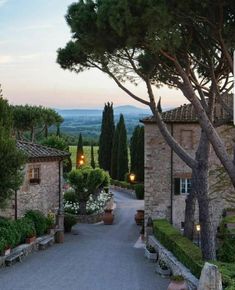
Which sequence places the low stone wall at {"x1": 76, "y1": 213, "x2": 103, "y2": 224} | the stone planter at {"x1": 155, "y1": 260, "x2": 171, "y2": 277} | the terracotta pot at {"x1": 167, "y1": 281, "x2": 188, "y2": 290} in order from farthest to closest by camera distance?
the low stone wall at {"x1": 76, "y1": 213, "x2": 103, "y2": 224} < the stone planter at {"x1": 155, "y1": 260, "x2": 171, "y2": 277} < the terracotta pot at {"x1": 167, "y1": 281, "x2": 188, "y2": 290}

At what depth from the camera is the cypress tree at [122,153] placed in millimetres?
55469

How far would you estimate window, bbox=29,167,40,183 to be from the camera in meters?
26.8

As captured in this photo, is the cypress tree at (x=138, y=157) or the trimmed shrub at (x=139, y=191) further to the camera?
the cypress tree at (x=138, y=157)

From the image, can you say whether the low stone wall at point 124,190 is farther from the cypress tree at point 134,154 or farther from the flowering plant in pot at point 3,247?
the flowering plant in pot at point 3,247

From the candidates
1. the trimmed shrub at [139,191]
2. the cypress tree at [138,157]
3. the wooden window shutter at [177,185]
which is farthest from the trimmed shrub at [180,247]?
the cypress tree at [138,157]

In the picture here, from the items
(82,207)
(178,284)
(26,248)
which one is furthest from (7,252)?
(82,207)

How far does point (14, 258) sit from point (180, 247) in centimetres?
613

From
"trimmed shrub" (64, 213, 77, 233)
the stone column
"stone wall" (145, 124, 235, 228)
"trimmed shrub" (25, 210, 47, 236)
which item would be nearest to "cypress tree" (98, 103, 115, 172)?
"trimmed shrub" (64, 213, 77, 233)

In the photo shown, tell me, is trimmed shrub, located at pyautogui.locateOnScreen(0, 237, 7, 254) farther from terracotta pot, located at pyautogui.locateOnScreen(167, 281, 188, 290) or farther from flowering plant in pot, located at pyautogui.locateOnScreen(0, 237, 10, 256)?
terracotta pot, located at pyautogui.locateOnScreen(167, 281, 188, 290)

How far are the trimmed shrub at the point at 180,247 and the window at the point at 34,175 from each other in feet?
22.5

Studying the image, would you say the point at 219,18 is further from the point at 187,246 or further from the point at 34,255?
the point at 34,255

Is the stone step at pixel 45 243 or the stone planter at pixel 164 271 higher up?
the stone planter at pixel 164 271

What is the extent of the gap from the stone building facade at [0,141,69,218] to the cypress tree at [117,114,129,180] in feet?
86.0

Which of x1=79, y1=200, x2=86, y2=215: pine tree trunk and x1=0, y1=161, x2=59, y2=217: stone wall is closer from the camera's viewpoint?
x1=0, y1=161, x2=59, y2=217: stone wall
